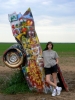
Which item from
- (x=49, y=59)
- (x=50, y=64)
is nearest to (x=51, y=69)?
(x=50, y=64)

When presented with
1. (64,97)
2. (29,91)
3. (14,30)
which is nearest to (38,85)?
(29,91)

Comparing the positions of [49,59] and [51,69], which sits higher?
[49,59]

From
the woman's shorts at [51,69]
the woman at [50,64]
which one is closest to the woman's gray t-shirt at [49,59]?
the woman at [50,64]

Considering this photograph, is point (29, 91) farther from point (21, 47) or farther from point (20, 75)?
point (21, 47)

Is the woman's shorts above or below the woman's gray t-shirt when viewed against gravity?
below

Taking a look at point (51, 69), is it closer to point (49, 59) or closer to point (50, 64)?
point (50, 64)

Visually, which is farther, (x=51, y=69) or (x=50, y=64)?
(x=51, y=69)

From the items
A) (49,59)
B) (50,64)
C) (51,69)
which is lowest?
(51,69)

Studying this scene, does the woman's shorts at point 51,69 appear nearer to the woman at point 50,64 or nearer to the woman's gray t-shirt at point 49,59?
the woman at point 50,64

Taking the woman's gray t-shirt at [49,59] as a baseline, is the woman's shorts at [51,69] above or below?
below

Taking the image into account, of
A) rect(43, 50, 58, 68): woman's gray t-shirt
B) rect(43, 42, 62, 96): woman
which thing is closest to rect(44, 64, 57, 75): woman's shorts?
rect(43, 42, 62, 96): woman

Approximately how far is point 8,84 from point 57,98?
100 inches

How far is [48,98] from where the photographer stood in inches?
347

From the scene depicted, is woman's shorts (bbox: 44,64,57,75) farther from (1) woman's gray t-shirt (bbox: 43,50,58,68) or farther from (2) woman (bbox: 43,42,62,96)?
(1) woman's gray t-shirt (bbox: 43,50,58,68)
